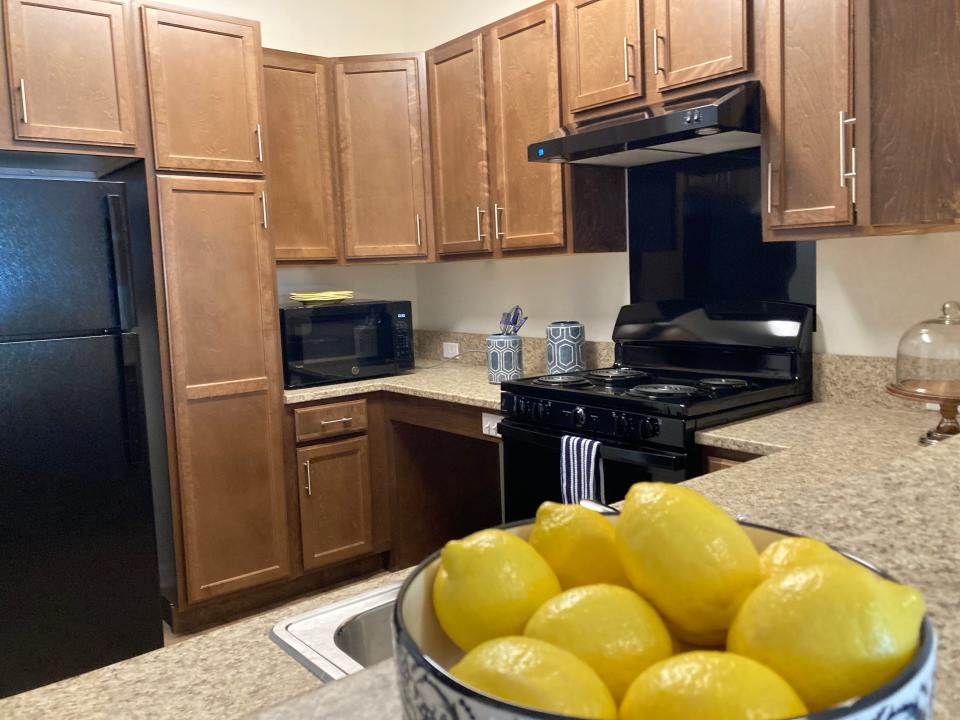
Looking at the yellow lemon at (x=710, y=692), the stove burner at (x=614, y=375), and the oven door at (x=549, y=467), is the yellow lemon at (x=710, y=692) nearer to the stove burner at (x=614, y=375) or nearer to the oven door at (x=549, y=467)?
the oven door at (x=549, y=467)

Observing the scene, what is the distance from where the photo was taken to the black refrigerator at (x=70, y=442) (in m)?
2.48

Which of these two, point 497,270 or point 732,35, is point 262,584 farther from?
point 732,35

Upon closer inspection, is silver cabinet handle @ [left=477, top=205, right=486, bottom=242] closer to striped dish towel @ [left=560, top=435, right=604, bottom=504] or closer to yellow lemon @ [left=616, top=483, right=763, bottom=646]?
striped dish towel @ [left=560, top=435, right=604, bottom=504]

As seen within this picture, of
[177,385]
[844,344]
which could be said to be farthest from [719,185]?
[177,385]

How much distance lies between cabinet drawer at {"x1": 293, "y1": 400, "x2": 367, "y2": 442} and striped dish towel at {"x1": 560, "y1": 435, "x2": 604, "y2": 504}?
1.18 metres

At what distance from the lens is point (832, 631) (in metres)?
0.35

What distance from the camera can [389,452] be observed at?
344 cm

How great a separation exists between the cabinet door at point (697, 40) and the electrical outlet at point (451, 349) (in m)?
1.78

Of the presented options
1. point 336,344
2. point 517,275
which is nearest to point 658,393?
point 517,275

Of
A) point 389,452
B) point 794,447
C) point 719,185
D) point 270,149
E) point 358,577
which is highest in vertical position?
point 270,149

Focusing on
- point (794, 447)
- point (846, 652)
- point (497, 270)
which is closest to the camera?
point (846, 652)

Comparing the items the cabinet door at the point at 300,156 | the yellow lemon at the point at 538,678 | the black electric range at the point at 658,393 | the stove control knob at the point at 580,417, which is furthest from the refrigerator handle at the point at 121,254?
the yellow lemon at the point at 538,678

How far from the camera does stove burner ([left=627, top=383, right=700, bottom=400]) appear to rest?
2.33 metres

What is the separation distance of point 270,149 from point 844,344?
2.32 metres
